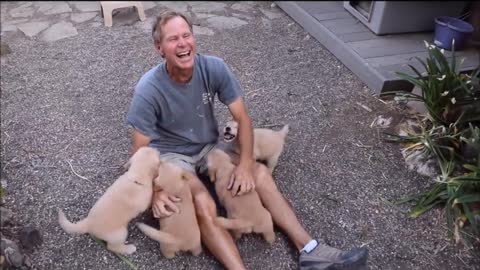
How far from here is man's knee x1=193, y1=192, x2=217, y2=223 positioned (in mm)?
2236

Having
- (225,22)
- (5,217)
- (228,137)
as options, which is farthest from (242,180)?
(225,22)

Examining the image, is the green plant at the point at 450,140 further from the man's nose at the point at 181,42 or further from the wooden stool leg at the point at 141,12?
the wooden stool leg at the point at 141,12

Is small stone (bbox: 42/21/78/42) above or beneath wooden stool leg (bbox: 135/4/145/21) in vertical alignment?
beneath

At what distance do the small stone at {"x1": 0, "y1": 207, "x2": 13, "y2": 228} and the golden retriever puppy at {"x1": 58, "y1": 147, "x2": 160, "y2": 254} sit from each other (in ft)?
1.09

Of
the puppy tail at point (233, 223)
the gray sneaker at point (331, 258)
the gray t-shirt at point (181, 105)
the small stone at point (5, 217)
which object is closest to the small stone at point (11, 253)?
the small stone at point (5, 217)

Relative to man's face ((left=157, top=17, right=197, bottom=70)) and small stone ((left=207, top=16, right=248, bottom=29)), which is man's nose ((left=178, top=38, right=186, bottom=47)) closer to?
man's face ((left=157, top=17, right=197, bottom=70))

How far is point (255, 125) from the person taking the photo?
330 centimetres

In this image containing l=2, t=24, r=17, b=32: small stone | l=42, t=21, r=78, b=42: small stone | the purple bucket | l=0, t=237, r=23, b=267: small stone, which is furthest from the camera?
l=2, t=24, r=17, b=32: small stone

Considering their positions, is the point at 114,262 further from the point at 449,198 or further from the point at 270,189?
the point at 449,198

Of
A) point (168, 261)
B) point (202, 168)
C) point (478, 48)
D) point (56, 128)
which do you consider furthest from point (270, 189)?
point (478, 48)

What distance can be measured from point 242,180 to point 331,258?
0.58 metres

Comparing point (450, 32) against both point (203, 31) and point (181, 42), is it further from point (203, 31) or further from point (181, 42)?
point (181, 42)

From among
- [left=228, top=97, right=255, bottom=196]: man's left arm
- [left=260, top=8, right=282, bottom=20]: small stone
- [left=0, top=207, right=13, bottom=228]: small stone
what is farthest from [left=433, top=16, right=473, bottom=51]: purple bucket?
[left=0, top=207, right=13, bottom=228]: small stone

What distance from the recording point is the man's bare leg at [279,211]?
7.49 ft
